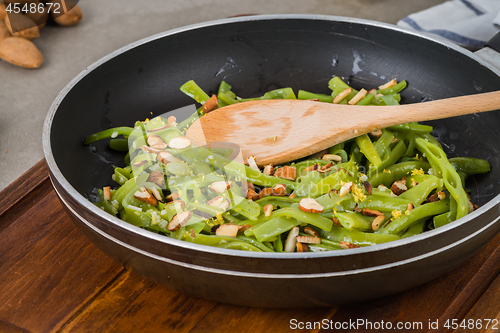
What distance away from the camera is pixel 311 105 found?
1671mm

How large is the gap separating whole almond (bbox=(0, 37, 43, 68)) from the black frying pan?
1.51m

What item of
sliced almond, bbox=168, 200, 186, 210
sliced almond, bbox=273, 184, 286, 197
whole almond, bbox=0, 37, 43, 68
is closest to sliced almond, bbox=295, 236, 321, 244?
sliced almond, bbox=273, 184, 286, 197

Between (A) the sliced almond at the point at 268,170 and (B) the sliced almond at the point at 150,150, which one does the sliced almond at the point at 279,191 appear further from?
(B) the sliced almond at the point at 150,150

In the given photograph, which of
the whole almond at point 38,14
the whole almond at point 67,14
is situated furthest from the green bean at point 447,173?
the whole almond at point 67,14

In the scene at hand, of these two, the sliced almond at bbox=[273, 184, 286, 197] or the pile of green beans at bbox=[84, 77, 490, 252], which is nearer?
the pile of green beans at bbox=[84, 77, 490, 252]

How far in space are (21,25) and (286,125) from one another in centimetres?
219

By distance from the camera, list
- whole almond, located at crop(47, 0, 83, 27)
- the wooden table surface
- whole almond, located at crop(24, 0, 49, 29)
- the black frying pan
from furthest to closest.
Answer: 1. whole almond, located at crop(47, 0, 83, 27)
2. whole almond, located at crop(24, 0, 49, 29)
3. the wooden table surface
4. the black frying pan

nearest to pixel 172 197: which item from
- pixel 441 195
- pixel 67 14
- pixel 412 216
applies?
pixel 412 216

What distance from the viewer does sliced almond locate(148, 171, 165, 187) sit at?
1.49 meters

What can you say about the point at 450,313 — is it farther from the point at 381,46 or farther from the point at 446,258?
the point at 381,46

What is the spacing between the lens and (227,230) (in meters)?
1.26

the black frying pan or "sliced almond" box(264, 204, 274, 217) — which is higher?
the black frying pan

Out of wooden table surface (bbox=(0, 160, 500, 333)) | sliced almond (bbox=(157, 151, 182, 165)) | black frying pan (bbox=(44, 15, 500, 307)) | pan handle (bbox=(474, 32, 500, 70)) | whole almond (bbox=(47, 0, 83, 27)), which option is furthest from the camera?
whole almond (bbox=(47, 0, 83, 27))

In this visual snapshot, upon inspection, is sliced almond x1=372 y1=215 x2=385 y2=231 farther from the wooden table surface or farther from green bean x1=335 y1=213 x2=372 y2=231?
the wooden table surface
